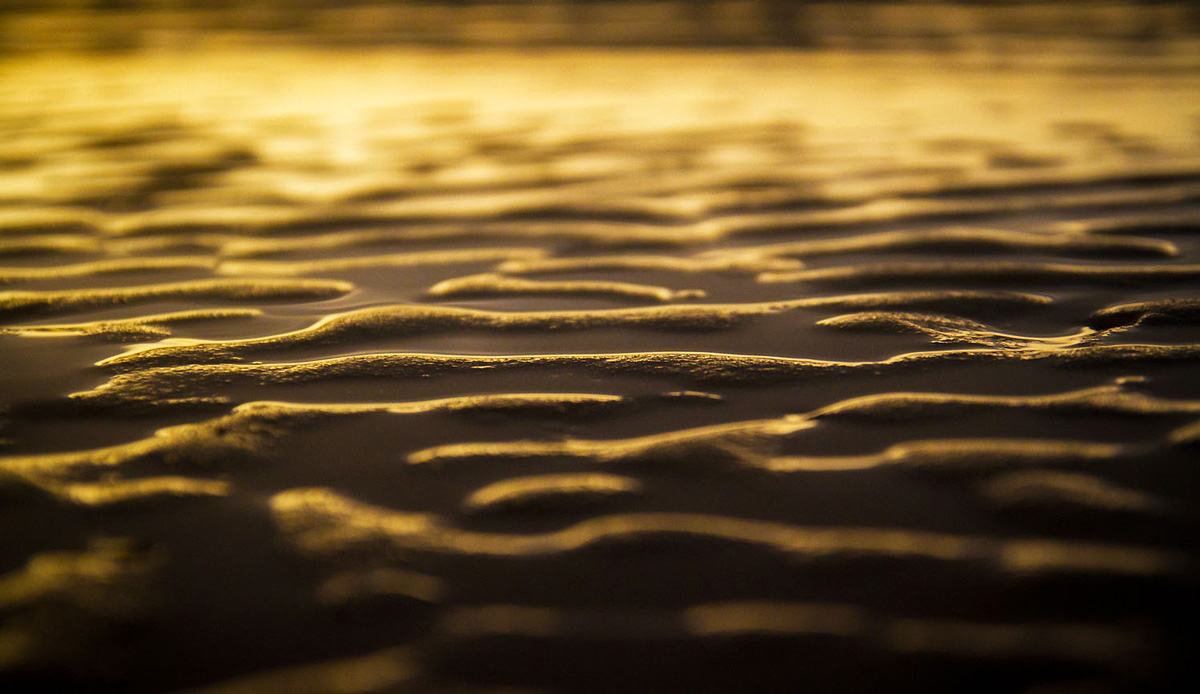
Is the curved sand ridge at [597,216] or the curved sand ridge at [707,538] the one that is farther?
the curved sand ridge at [597,216]

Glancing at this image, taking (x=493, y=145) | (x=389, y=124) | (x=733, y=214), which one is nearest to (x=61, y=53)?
(x=389, y=124)

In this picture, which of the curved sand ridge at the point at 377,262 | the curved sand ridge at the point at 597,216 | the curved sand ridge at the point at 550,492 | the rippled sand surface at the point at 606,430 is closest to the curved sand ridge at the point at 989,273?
the rippled sand surface at the point at 606,430

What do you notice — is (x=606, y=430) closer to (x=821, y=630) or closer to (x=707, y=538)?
(x=707, y=538)

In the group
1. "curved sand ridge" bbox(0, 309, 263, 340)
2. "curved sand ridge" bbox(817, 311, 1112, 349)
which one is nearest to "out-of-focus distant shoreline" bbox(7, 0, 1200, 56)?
"curved sand ridge" bbox(817, 311, 1112, 349)

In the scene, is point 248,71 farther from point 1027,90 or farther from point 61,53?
point 1027,90

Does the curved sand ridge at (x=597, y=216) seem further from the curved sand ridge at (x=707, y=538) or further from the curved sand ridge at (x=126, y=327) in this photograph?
the curved sand ridge at (x=707, y=538)

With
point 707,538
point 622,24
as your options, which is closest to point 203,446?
point 707,538
